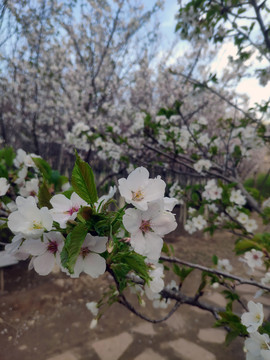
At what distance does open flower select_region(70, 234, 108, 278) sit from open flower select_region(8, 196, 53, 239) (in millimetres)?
111

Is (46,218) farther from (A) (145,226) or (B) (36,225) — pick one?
(A) (145,226)

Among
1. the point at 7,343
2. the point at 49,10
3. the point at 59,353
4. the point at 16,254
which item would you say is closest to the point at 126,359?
the point at 59,353

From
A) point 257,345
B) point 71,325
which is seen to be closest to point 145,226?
point 257,345

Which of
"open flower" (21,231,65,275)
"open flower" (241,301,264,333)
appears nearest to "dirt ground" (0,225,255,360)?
"open flower" (241,301,264,333)

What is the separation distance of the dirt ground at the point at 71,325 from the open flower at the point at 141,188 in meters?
2.48

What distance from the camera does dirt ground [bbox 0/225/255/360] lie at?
245cm

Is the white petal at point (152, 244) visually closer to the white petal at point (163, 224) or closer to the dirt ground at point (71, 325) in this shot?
the white petal at point (163, 224)

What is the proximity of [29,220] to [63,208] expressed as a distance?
0.29 feet

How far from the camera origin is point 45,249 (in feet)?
2.08

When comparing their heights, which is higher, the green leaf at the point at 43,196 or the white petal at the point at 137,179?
the white petal at the point at 137,179

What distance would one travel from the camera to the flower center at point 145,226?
2.00 feet

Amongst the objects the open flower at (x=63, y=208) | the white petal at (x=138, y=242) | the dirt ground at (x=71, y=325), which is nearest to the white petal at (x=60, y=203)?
the open flower at (x=63, y=208)

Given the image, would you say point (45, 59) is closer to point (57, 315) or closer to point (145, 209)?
point (57, 315)

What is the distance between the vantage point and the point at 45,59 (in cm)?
695
